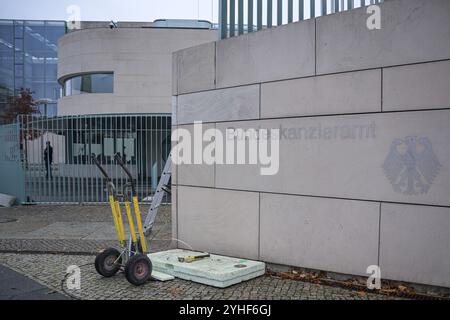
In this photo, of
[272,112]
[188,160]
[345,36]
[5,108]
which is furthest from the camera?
[5,108]

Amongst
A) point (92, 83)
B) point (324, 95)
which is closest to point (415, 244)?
point (324, 95)

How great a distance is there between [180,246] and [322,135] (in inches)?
122

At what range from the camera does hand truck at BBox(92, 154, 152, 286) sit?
5258 millimetres

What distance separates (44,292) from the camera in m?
5.18

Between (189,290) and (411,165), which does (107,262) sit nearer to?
(189,290)

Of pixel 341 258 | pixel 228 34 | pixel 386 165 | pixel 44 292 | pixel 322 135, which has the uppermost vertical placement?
pixel 228 34

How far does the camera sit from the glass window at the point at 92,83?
24672 mm

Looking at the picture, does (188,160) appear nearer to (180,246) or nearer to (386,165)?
(180,246)

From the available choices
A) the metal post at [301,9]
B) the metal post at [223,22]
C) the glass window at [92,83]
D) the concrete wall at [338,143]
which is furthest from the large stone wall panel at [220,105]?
the glass window at [92,83]

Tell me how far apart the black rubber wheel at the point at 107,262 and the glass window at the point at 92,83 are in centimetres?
2009

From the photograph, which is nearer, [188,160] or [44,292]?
[44,292]

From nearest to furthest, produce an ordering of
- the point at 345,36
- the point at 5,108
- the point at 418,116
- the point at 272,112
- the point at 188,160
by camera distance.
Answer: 1. the point at 418,116
2. the point at 345,36
3. the point at 272,112
4. the point at 188,160
5. the point at 5,108

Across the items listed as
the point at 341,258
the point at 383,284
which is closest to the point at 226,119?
the point at 341,258

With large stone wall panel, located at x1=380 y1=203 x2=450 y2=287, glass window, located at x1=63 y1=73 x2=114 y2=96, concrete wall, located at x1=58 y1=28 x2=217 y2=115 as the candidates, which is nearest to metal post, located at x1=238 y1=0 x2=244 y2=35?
large stone wall panel, located at x1=380 y1=203 x2=450 y2=287
